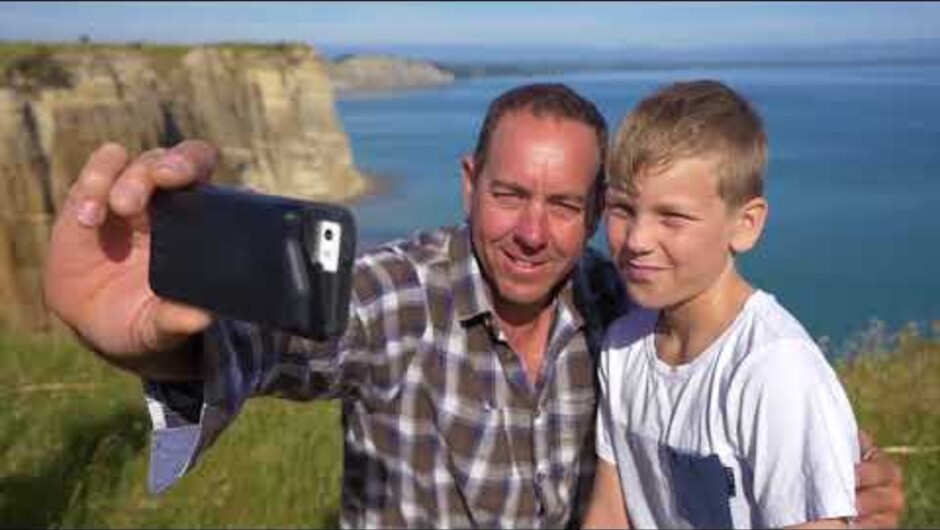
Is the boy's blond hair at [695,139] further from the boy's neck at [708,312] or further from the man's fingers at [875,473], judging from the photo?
the man's fingers at [875,473]

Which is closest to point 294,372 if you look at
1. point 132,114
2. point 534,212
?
point 534,212

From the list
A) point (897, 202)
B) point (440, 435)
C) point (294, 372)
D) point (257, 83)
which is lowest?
point (257, 83)

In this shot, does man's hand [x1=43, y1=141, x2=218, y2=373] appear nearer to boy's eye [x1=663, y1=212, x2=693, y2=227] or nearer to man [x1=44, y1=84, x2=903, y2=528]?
man [x1=44, y1=84, x2=903, y2=528]

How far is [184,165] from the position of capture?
218cm

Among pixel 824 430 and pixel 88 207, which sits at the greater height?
pixel 88 207

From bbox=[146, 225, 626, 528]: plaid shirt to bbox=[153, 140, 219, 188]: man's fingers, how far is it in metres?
0.99

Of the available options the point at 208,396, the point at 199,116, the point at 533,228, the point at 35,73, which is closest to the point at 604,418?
the point at 533,228

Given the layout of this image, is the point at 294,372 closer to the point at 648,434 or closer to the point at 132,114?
the point at 648,434

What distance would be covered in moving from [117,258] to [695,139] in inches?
43.8

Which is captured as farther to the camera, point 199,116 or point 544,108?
point 199,116

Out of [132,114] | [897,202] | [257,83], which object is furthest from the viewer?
[257,83]

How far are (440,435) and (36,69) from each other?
200 ft

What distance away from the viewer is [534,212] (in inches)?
127

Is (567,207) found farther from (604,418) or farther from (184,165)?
(184,165)
